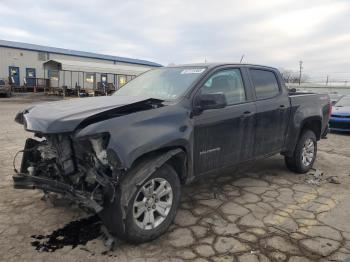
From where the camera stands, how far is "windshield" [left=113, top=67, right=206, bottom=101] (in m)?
4.23

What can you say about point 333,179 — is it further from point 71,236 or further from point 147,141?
point 71,236

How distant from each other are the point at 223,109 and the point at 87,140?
1.87 meters

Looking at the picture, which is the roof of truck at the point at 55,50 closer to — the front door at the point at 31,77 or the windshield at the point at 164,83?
the front door at the point at 31,77

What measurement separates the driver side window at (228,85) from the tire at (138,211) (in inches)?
48.9

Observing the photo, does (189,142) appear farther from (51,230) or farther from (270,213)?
(51,230)

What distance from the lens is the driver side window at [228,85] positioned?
4.35 m

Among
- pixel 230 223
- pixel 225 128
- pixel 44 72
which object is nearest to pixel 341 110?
pixel 225 128

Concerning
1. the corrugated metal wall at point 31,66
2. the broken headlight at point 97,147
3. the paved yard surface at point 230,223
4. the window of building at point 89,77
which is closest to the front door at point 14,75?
the corrugated metal wall at point 31,66

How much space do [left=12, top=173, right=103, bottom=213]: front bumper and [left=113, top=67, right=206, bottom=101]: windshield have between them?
5.05 ft


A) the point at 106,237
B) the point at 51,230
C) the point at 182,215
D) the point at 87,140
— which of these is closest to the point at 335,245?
the point at 182,215

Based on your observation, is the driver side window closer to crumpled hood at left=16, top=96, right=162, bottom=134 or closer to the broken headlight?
crumpled hood at left=16, top=96, right=162, bottom=134

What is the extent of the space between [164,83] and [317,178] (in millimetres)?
3284

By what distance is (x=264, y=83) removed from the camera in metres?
5.31

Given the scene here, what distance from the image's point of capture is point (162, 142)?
11.4ft
